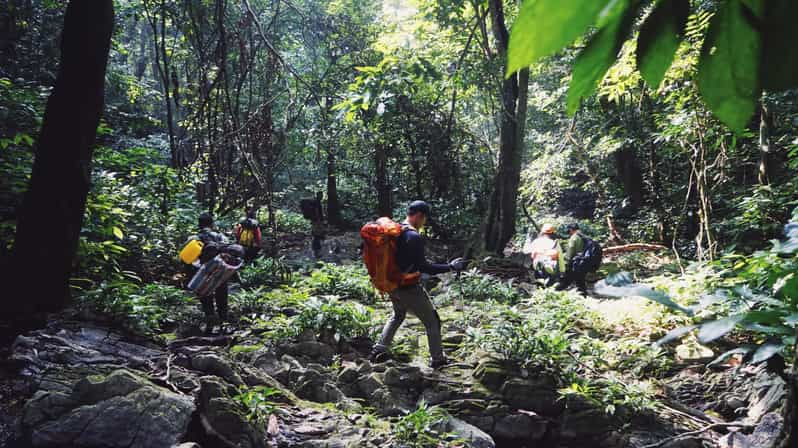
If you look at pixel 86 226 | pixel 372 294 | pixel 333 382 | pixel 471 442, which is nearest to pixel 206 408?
pixel 333 382

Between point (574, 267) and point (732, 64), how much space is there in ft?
27.8

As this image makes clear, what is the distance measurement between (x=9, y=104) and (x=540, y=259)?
8567 millimetres

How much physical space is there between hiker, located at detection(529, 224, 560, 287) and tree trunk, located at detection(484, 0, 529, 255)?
90.7 inches

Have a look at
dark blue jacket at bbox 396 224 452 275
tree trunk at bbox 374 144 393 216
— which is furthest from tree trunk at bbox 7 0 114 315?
tree trunk at bbox 374 144 393 216

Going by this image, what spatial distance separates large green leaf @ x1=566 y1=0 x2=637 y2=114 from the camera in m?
0.60

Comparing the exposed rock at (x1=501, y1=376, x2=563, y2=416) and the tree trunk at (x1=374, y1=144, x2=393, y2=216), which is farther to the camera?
the tree trunk at (x1=374, y1=144, x2=393, y2=216)

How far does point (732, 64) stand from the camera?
585 millimetres

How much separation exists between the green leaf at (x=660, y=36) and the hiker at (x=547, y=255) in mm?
8455

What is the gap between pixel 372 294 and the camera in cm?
867

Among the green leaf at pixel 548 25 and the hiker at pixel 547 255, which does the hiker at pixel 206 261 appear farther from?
the green leaf at pixel 548 25

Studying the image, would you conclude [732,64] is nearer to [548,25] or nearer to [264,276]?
[548,25]

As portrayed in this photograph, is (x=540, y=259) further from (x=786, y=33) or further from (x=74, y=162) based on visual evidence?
(x=786, y=33)

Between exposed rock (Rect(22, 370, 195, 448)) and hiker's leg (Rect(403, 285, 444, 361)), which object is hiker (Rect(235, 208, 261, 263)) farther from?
exposed rock (Rect(22, 370, 195, 448))

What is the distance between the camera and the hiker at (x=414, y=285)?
16.3 feet
